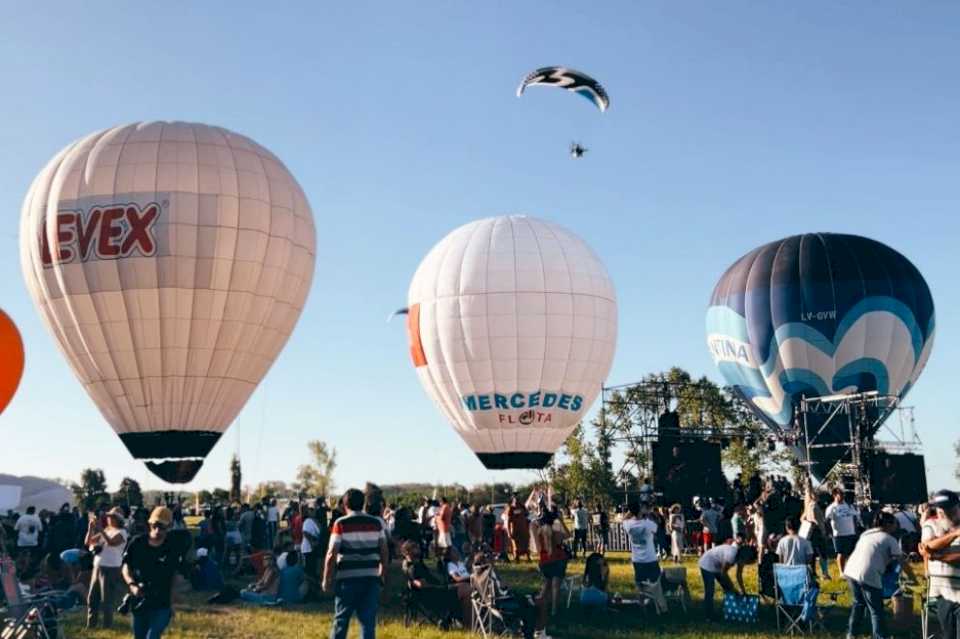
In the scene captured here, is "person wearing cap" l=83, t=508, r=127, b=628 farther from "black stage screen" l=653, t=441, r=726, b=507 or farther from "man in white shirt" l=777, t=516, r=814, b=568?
"black stage screen" l=653, t=441, r=726, b=507

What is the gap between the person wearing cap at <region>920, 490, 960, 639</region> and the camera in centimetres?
823

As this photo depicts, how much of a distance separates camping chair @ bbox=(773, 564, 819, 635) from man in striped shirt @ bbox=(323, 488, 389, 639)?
5.68 m

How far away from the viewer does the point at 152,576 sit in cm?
855

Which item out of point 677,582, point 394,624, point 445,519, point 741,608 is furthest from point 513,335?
point 741,608

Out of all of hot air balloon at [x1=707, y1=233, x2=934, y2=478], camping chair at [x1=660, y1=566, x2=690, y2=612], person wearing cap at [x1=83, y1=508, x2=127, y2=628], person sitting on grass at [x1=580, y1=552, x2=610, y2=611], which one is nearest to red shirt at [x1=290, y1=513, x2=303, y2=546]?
person wearing cap at [x1=83, y1=508, x2=127, y2=628]

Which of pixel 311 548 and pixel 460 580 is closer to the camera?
pixel 460 580

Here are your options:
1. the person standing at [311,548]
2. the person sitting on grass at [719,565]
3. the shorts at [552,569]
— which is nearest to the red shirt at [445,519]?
the person standing at [311,548]

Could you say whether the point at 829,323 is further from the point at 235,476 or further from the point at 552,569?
the point at 235,476

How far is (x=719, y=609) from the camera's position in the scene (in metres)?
13.4

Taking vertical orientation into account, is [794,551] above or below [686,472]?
below

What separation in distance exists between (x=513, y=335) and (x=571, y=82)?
27.7 feet

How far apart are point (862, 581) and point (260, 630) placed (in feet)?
24.0

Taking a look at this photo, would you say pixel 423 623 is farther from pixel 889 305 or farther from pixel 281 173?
pixel 889 305

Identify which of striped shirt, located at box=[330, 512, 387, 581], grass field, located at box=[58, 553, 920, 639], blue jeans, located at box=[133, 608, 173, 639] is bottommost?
grass field, located at box=[58, 553, 920, 639]
